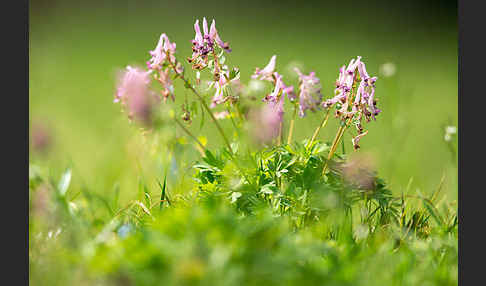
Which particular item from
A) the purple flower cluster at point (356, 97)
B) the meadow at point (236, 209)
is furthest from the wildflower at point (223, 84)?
the purple flower cluster at point (356, 97)

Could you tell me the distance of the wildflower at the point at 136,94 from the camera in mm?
2061

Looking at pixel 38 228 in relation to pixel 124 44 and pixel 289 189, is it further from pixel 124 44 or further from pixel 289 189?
pixel 124 44

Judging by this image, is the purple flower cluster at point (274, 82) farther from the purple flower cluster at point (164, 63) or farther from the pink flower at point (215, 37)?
the purple flower cluster at point (164, 63)

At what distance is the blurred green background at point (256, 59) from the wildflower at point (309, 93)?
0.42m

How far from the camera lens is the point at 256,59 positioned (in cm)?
701

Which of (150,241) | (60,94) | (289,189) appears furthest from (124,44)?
(150,241)

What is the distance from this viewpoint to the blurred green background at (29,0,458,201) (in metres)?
3.75

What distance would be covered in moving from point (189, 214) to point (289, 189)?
65 centimetres

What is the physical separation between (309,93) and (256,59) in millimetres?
4822

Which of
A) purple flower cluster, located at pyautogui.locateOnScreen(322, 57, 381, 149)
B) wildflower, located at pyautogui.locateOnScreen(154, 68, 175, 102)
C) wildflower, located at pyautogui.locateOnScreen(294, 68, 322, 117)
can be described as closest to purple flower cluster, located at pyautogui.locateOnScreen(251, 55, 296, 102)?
wildflower, located at pyautogui.locateOnScreen(294, 68, 322, 117)

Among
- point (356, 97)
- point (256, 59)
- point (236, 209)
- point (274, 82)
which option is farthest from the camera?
point (256, 59)

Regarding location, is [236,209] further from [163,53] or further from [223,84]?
[163,53]

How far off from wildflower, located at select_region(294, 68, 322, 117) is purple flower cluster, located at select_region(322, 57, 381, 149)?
0.42ft

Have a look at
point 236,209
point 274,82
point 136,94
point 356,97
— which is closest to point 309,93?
point 274,82
